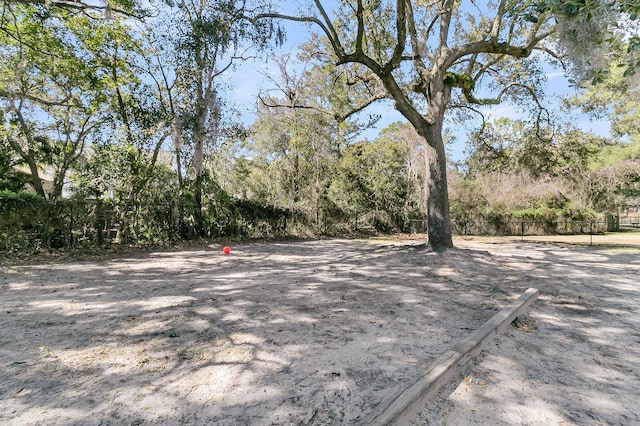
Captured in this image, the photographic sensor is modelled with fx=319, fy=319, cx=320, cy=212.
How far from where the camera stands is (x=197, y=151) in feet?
35.6

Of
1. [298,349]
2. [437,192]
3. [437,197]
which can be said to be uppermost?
[437,192]

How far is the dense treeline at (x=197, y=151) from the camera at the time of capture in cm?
828

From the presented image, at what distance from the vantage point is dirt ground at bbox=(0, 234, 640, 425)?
1941 millimetres

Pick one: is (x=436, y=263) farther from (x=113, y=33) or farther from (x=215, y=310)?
(x=113, y=33)

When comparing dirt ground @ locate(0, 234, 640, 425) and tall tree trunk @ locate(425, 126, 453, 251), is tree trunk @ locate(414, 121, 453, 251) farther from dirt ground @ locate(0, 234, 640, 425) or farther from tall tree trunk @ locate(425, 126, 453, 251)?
dirt ground @ locate(0, 234, 640, 425)

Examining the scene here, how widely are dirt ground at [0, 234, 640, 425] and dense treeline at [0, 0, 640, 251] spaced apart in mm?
2728

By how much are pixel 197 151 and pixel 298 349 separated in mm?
9599

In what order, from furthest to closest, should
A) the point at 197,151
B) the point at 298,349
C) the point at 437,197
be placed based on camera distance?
1. the point at 197,151
2. the point at 437,197
3. the point at 298,349

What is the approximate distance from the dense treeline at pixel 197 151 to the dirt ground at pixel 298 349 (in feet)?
8.95

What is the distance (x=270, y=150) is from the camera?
1839 cm

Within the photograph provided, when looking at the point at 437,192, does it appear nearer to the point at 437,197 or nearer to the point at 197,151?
the point at 437,197

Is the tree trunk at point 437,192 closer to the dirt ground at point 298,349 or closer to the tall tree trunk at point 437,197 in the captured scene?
the tall tree trunk at point 437,197

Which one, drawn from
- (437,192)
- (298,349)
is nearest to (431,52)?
(437,192)

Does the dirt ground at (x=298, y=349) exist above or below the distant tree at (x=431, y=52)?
below
